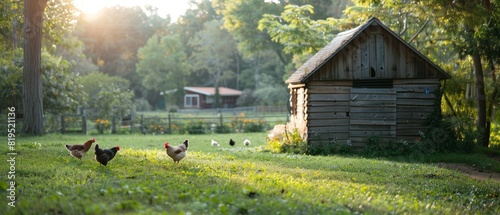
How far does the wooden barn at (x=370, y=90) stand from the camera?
69.5 feet

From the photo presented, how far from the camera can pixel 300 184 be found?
34.5ft

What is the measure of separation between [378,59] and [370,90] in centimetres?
138

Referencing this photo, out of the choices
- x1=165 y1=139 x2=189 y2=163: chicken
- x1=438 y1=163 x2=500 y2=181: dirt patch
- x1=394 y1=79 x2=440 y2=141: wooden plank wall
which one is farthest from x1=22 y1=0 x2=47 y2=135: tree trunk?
x1=438 y1=163 x2=500 y2=181: dirt patch

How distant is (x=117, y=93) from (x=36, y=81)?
13.8 meters

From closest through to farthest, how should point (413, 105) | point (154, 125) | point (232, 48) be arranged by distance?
point (413, 105), point (154, 125), point (232, 48)

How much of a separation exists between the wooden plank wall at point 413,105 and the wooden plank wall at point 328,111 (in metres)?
2.19

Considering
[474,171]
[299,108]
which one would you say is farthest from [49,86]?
[474,171]

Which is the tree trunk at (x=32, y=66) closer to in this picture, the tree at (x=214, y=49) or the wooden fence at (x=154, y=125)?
the wooden fence at (x=154, y=125)

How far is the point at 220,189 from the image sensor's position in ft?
30.5

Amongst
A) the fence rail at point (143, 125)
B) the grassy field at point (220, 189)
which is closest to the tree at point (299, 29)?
the fence rail at point (143, 125)

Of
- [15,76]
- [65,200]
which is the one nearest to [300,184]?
[65,200]

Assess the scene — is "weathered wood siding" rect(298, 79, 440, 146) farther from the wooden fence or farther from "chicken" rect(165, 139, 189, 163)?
the wooden fence

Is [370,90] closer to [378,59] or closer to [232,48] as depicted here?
[378,59]

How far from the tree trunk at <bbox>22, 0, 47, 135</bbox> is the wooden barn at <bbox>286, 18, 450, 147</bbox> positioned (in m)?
11.6
